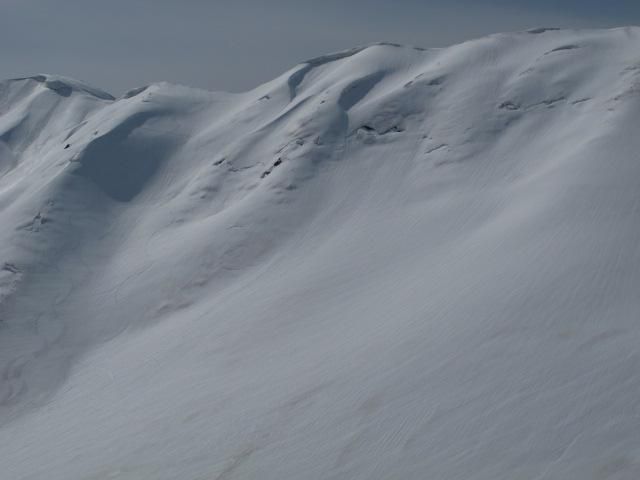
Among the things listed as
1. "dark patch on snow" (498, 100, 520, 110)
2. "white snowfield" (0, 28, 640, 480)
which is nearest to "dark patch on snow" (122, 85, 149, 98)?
"white snowfield" (0, 28, 640, 480)

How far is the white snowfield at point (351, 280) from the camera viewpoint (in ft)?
46.4

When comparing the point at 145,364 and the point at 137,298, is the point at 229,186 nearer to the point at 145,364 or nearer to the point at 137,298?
the point at 137,298

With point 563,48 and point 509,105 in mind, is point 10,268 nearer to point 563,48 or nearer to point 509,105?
point 509,105

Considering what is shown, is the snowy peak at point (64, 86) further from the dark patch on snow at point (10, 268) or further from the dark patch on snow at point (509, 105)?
the dark patch on snow at point (509, 105)

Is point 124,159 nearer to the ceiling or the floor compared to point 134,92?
nearer to the floor

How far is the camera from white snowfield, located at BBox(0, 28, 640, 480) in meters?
14.1

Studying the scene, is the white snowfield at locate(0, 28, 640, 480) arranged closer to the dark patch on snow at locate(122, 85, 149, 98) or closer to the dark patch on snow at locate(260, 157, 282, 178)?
the dark patch on snow at locate(260, 157, 282, 178)

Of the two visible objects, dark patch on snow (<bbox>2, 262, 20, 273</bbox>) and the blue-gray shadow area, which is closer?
dark patch on snow (<bbox>2, 262, 20, 273</bbox>)

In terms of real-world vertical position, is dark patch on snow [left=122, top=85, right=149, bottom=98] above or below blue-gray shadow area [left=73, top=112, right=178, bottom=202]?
above

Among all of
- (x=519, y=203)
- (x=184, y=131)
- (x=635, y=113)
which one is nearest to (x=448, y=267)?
(x=519, y=203)

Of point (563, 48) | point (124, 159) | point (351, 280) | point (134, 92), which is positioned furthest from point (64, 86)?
point (351, 280)

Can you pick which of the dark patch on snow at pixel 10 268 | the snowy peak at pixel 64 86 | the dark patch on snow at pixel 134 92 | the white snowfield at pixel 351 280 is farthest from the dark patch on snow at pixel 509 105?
the snowy peak at pixel 64 86

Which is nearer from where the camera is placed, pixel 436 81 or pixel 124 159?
pixel 436 81

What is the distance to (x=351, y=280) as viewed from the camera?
2192 cm
